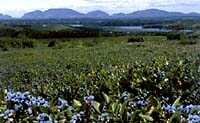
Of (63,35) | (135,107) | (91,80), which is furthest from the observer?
(63,35)

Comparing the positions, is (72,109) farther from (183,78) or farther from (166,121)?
(183,78)

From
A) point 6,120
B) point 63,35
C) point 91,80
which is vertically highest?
point 6,120

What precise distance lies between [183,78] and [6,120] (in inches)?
127

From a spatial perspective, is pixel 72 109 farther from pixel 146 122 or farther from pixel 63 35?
pixel 63 35

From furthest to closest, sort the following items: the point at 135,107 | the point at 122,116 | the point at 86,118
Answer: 1. the point at 135,107
2. the point at 86,118
3. the point at 122,116

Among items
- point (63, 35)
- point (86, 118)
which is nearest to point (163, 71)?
point (86, 118)

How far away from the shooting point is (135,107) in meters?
3.65

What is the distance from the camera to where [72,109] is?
136 inches

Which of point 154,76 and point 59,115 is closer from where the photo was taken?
point 59,115

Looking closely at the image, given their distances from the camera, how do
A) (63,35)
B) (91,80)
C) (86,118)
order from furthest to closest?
(63,35) < (91,80) < (86,118)

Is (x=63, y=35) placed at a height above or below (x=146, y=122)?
below

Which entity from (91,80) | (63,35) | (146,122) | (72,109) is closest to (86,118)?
(72,109)

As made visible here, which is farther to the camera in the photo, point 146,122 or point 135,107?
point 135,107

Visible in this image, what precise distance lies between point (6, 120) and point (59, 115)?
477mm
